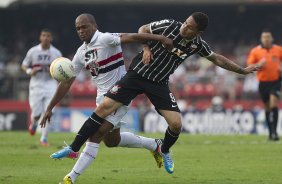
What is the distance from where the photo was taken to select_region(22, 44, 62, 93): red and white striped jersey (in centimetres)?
1986

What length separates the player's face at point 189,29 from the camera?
1184 centimetres

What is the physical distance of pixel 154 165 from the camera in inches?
563

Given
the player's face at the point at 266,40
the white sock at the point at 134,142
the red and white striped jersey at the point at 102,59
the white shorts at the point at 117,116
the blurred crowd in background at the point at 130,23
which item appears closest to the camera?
the white shorts at the point at 117,116

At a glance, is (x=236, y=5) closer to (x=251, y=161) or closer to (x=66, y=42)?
Answer: (x=66, y=42)

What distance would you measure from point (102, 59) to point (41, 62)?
8325mm

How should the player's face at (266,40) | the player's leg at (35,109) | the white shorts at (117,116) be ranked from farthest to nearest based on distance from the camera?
the player's face at (266,40), the player's leg at (35,109), the white shorts at (117,116)

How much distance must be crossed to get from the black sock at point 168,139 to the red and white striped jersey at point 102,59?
1174 millimetres

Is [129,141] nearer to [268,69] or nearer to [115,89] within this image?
[115,89]

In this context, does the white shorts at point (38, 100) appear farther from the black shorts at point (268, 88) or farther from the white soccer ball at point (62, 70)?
the white soccer ball at point (62, 70)

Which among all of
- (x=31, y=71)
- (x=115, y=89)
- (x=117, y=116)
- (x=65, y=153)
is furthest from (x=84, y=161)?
(x=31, y=71)

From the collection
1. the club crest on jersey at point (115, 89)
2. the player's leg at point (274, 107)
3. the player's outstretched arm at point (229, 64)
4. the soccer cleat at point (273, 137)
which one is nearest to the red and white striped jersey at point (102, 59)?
the club crest on jersey at point (115, 89)

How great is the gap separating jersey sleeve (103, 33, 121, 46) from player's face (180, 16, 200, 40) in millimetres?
1133

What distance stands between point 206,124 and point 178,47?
17.1 meters

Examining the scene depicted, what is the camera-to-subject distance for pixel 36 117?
66.2 ft
